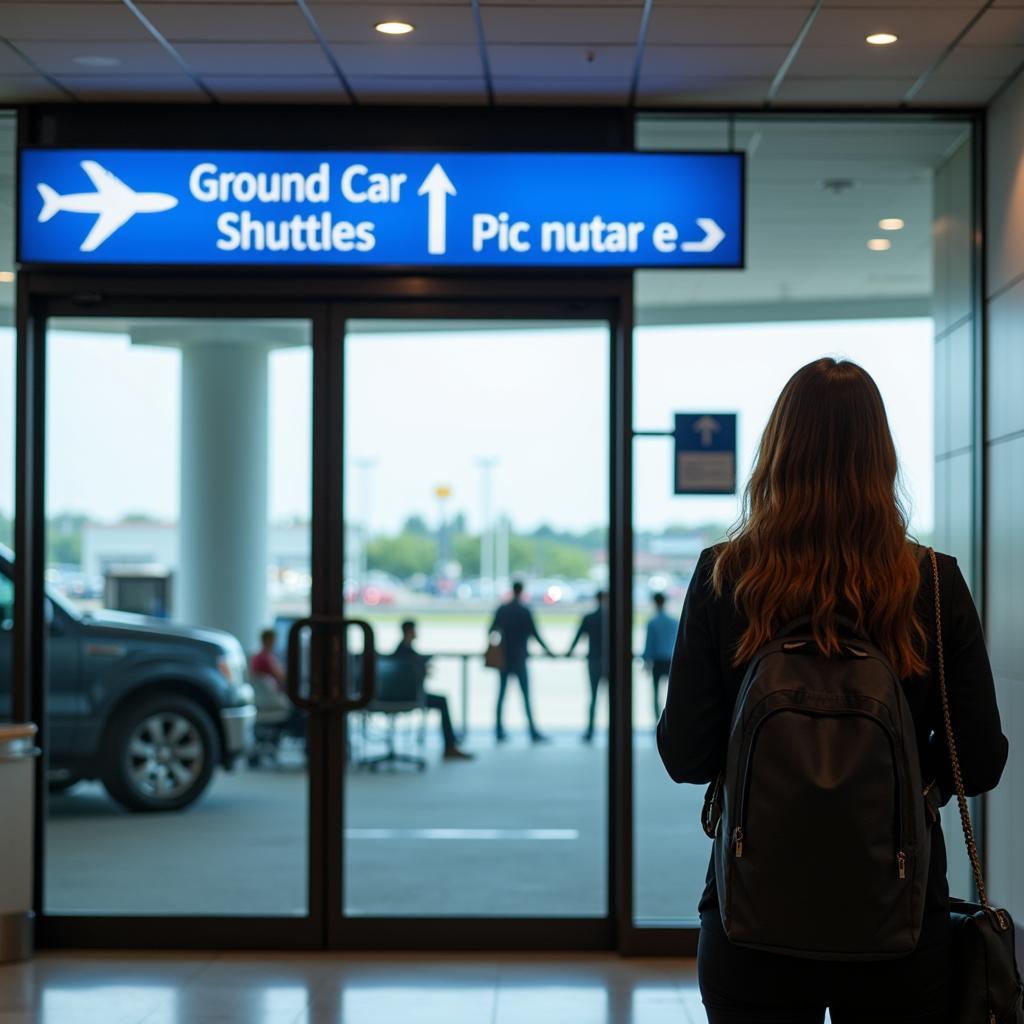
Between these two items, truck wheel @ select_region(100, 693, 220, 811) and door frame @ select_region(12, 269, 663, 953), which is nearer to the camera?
door frame @ select_region(12, 269, 663, 953)

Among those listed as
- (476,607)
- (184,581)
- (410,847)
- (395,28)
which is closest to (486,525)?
(476,607)

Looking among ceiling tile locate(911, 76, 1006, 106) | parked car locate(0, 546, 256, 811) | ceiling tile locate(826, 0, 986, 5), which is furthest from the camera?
parked car locate(0, 546, 256, 811)

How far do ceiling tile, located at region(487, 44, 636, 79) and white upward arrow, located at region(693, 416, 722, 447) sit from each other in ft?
3.88

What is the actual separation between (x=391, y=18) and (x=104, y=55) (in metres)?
1.00

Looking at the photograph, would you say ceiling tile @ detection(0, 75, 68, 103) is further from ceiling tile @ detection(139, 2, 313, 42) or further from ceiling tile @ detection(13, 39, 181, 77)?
ceiling tile @ detection(139, 2, 313, 42)

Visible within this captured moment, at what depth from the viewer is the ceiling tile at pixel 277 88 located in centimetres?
459

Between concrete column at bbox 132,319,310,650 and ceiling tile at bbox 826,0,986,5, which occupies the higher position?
ceiling tile at bbox 826,0,986,5

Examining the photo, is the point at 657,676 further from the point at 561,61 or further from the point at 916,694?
the point at 916,694

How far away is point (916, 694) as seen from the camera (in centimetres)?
196

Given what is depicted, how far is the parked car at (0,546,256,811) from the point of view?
16.1ft

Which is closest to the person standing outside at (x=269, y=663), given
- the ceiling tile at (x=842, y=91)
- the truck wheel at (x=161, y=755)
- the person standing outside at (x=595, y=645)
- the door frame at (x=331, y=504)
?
the door frame at (x=331, y=504)

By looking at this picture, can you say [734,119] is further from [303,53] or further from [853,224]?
[303,53]

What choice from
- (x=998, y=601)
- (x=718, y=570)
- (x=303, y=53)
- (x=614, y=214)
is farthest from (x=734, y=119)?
(x=718, y=570)

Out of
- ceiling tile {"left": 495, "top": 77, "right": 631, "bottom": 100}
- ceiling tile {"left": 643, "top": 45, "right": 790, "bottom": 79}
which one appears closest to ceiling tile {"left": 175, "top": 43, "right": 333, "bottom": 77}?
ceiling tile {"left": 495, "top": 77, "right": 631, "bottom": 100}
